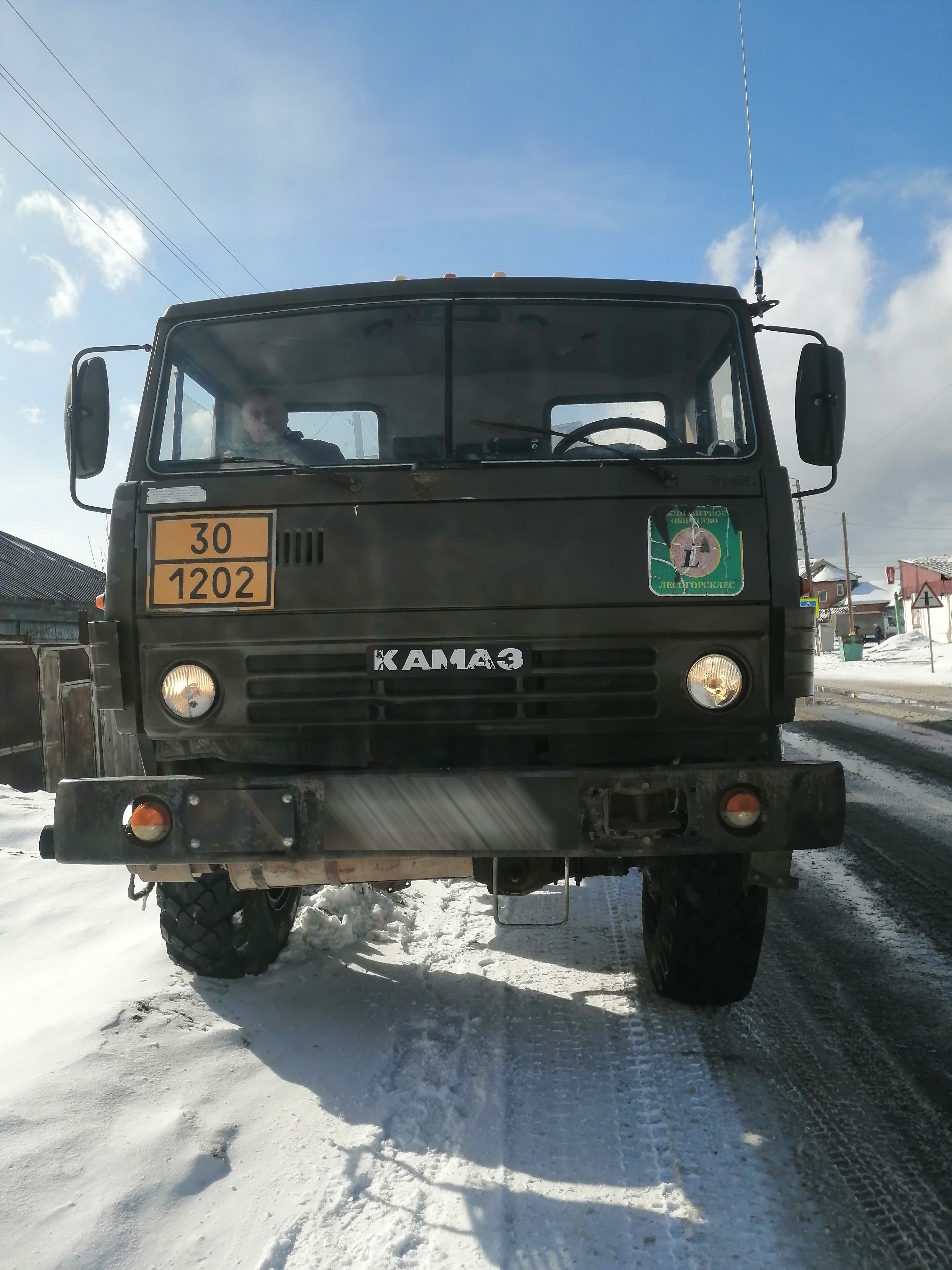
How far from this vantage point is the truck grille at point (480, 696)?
9.07 ft

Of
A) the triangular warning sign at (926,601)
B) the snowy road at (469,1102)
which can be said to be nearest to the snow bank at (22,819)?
the snowy road at (469,1102)

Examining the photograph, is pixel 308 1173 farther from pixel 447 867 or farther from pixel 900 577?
pixel 900 577

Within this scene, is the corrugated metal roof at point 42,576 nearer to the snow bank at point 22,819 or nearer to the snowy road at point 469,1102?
the snow bank at point 22,819

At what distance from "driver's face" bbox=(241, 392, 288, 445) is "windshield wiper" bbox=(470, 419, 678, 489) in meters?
0.72

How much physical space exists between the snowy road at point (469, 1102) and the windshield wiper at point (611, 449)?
6.19ft

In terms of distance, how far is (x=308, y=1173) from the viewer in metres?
2.38

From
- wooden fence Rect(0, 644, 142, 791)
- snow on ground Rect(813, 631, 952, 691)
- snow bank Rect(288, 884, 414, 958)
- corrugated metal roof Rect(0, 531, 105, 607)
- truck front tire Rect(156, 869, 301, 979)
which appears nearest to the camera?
truck front tire Rect(156, 869, 301, 979)

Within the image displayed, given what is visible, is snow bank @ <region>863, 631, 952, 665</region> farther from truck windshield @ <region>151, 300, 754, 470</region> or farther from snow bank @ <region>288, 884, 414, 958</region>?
truck windshield @ <region>151, 300, 754, 470</region>

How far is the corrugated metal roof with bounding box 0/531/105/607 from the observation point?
1562 cm

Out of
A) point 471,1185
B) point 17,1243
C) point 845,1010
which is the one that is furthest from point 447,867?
point 845,1010

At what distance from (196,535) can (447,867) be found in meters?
1.32

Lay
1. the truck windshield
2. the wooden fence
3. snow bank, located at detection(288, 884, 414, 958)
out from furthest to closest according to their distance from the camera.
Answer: the wooden fence, snow bank, located at detection(288, 884, 414, 958), the truck windshield

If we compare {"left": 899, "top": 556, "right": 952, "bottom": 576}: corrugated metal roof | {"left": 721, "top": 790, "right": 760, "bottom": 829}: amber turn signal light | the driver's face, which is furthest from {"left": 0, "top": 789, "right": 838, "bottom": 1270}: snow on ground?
{"left": 899, "top": 556, "right": 952, "bottom": 576}: corrugated metal roof

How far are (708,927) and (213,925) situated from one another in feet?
5.94
